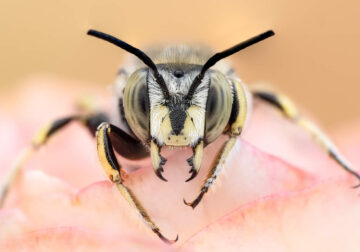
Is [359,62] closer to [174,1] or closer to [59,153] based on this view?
[174,1]

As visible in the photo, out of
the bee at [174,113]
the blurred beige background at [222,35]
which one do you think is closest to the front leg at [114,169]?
the bee at [174,113]

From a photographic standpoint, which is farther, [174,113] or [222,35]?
[222,35]

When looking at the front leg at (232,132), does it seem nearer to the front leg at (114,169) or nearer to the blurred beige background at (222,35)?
the front leg at (114,169)

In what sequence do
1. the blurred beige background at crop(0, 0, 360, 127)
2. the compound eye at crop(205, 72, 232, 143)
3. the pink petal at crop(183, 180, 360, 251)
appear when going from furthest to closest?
the blurred beige background at crop(0, 0, 360, 127) < the compound eye at crop(205, 72, 232, 143) < the pink petal at crop(183, 180, 360, 251)

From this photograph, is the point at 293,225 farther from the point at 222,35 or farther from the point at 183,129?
the point at 222,35

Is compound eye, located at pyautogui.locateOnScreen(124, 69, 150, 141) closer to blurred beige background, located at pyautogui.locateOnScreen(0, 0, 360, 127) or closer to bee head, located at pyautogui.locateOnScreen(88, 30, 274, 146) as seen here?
bee head, located at pyautogui.locateOnScreen(88, 30, 274, 146)

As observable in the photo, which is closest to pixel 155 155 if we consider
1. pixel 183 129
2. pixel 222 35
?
pixel 183 129

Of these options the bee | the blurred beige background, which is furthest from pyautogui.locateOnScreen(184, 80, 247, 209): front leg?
the blurred beige background
